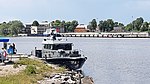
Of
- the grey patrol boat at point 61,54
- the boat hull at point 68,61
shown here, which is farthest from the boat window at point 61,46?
the boat hull at point 68,61

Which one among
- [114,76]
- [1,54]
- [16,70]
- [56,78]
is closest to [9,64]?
[1,54]

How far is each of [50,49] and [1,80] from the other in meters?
22.9

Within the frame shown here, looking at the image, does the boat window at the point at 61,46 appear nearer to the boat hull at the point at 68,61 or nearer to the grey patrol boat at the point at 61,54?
the grey patrol boat at the point at 61,54

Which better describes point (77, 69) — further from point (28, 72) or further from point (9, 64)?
point (28, 72)

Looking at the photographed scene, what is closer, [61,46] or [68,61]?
[68,61]

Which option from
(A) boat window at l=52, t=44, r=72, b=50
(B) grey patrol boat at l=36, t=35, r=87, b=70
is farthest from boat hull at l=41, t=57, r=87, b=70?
(A) boat window at l=52, t=44, r=72, b=50

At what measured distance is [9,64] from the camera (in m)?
42.7

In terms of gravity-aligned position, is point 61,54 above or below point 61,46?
below

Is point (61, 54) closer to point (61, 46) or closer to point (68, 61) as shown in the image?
point (68, 61)

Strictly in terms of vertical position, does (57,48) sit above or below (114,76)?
above

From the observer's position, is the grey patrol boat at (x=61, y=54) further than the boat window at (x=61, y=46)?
No

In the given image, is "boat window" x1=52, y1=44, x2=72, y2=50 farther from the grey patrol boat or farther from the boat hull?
the boat hull

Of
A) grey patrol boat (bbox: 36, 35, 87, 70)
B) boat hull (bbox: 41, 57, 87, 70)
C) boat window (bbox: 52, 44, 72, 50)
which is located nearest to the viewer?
boat hull (bbox: 41, 57, 87, 70)

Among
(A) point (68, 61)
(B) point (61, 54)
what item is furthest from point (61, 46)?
(A) point (68, 61)
